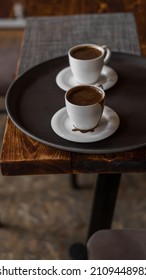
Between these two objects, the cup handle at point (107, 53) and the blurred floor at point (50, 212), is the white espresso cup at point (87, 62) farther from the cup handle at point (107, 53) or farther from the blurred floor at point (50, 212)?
the blurred floor at point (50, 212)

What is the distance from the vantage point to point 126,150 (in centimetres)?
89

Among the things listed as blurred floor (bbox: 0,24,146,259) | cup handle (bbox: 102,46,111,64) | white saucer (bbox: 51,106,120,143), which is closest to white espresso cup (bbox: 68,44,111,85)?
cup handle (bbox: 102,46,111,64)

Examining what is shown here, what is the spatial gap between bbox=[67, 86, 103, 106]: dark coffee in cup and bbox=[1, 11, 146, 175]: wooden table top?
0.37ft

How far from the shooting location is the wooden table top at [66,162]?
89cm

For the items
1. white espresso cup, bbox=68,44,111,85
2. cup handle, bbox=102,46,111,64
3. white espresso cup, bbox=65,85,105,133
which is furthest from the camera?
cup handle, bbox=102,46,111,64

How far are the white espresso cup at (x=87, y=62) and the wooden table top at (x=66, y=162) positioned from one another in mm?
232

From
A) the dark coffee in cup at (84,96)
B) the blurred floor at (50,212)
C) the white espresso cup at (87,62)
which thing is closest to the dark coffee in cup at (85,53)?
the white espresso cup at (87,62)

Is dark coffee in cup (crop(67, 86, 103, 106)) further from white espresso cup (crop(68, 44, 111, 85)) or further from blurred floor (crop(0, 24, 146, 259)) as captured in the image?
blurred floor (crop(0, 24, 146, 259))

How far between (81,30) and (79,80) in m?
0.43

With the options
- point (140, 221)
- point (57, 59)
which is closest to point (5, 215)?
point (140, 221)

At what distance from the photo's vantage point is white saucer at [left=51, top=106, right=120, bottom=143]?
0.91m

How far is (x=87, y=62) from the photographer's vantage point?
1010 mm

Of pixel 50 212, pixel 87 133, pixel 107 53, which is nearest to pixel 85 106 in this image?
pixel 87 133
